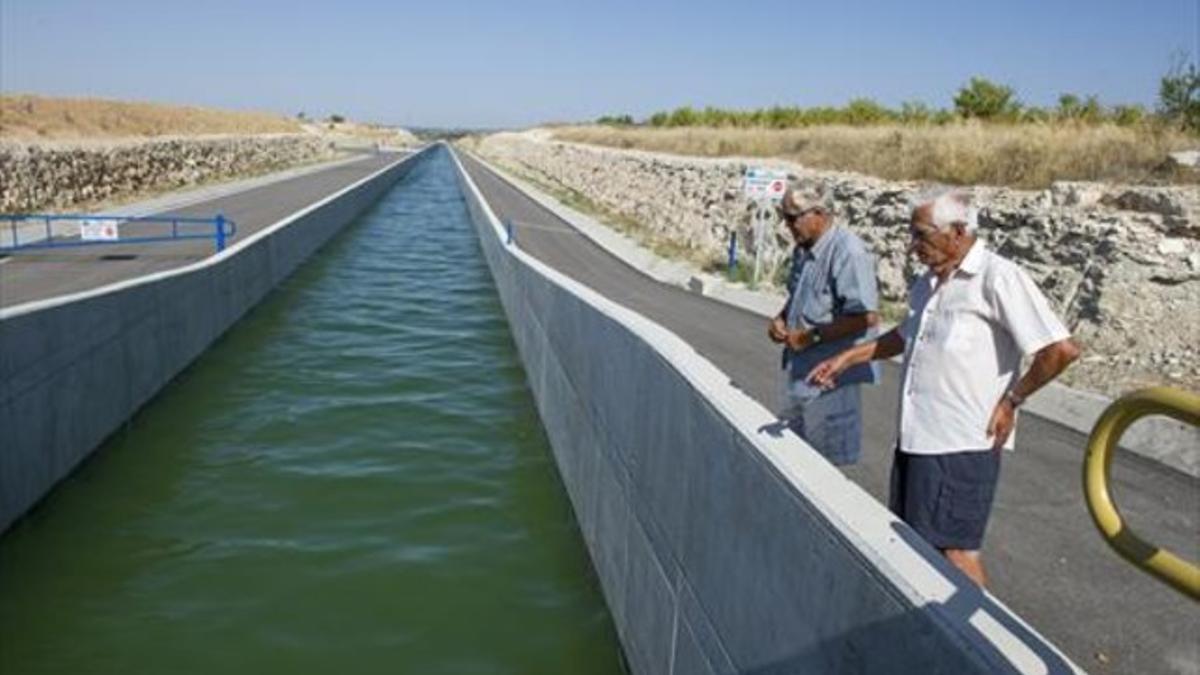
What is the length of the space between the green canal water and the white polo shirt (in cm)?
368

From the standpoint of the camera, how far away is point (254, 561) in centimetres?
846

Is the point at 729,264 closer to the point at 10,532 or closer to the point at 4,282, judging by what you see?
the point at 4,282

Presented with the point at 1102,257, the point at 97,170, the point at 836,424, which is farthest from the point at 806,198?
→ the point at 97,170

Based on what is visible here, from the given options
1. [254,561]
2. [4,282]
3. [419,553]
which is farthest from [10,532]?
[4,282]

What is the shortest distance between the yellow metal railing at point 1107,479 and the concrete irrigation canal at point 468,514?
0.39 m

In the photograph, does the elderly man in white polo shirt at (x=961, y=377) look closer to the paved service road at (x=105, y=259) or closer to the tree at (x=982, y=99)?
the paved service road at (x=105, y=259)

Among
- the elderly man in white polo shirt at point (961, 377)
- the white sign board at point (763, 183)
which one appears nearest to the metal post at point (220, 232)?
the white sign board at point (763, 183)

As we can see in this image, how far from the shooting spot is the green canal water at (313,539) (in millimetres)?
7078

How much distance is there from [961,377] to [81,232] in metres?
22.5

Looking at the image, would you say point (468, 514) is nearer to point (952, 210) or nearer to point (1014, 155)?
point (952, 210)

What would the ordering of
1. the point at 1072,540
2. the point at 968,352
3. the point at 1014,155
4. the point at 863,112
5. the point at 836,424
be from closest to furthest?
1. the point at 968,352
2. the point at 836,424
3. the point at 1072,540
4. the point at 1014,155
5. the point at 863,112

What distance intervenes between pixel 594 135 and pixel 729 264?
7908cm

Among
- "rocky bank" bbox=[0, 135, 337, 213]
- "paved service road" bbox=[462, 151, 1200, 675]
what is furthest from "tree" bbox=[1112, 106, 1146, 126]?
"rocky bank" bbox=[0, 135, 337, 213]

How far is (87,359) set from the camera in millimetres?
10180
